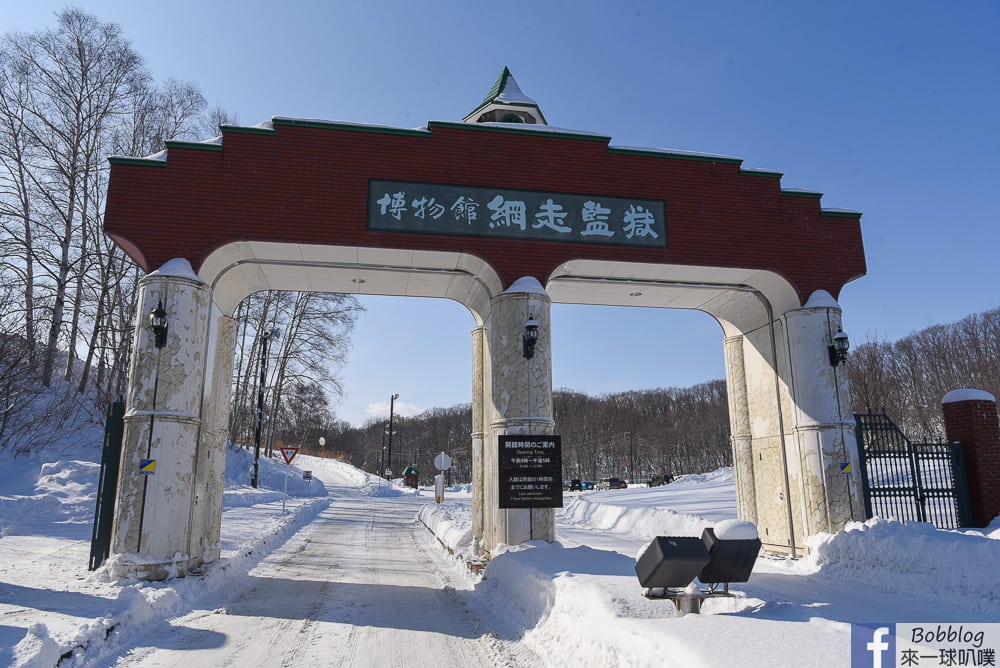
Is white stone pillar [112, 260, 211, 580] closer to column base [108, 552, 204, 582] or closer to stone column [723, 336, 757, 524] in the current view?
column base [108, 552, 204, 582]

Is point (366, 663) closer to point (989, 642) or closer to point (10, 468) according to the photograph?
point (989, 642)

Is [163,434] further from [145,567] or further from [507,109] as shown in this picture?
[507,109]

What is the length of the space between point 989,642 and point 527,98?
41.6 ft

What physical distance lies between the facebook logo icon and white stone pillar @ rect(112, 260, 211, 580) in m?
8.97

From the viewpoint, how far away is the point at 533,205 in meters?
11.5

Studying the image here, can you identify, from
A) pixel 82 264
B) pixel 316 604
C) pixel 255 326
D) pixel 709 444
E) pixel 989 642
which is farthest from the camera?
pixel 709 444

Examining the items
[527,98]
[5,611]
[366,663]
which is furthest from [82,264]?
[366,663]

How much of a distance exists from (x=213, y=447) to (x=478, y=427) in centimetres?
498

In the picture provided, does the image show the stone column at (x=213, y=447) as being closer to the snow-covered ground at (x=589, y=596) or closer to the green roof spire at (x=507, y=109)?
the snow-covered ground at (x=589, y=596)

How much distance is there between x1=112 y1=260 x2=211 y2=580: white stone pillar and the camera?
9.25 meters

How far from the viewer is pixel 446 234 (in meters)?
11.1

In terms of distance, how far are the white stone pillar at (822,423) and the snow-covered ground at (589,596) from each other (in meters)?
0.74

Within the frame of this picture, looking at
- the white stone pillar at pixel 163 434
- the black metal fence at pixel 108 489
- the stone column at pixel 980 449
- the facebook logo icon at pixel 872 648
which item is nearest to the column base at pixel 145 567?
the white stone pillar at pixel 163 434

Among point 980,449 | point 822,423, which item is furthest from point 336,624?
point 980,449
